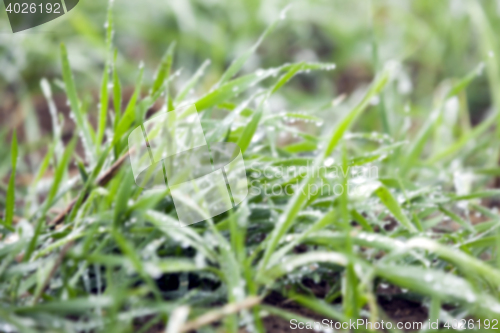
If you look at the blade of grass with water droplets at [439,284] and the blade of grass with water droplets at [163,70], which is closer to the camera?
the blade of grass with water droplets at [439,284]

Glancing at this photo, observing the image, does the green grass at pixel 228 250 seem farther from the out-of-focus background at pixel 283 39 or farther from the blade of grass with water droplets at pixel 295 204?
the out-of-focus background at pixel 283 39

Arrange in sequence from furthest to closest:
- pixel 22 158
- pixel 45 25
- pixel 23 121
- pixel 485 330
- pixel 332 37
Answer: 1. pixel 332 37
2. pixel 45 25
3. pixel 23 121
4. pixel 22 158
5. pixel 485 330

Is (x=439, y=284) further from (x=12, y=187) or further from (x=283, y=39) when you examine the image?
(x=283, y=39)

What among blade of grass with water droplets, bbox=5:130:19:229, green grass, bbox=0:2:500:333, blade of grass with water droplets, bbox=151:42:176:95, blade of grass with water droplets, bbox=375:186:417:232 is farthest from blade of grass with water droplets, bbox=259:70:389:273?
blade of grass with water droplets, bbox=5:130:19:229

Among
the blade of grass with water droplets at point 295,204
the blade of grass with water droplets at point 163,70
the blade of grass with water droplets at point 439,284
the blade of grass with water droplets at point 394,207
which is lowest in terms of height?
the blade of grass with water droplets at point 439,284

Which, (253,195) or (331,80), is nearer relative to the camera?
(253,195)

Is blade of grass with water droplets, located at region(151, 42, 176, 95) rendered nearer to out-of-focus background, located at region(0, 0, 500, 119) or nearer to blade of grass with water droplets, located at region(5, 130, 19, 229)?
blade of grass with water droplets, located at region(5, 130, 19, 229)

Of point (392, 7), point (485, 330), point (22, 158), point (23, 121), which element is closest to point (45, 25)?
point (23, 121)

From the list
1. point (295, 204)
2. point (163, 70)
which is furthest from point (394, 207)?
point (163, 70)

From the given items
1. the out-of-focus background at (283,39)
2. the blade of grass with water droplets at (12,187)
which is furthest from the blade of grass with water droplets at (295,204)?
the out-of-focus background at (283,39)

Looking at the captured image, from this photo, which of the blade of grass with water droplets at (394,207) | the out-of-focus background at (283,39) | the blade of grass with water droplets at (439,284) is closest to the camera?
the blade of grass with water droplets at (439,284)

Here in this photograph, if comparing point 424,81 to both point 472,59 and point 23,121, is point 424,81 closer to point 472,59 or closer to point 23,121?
point 472,59
